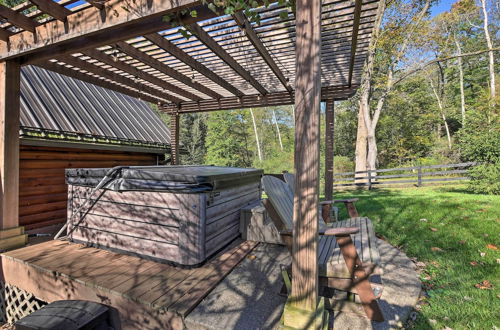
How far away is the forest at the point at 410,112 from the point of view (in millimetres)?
10859

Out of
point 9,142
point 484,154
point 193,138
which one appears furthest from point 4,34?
point 193,138

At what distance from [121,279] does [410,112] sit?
21509 mm

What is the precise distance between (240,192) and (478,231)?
12.7 ft

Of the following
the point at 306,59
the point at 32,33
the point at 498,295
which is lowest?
the point at 498,295

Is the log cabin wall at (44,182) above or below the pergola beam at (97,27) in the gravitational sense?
below

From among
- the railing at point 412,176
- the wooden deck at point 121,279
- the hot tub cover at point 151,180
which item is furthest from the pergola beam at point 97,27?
the railing at point 412,176

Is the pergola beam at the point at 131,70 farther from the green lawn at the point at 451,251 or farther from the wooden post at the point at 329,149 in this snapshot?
the green lawn at the point at 451,251

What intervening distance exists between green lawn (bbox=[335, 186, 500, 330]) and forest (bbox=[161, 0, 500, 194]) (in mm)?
3161

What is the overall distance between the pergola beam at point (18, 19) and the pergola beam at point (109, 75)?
2.72 feet

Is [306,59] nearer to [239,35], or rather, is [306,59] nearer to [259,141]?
[239,35]

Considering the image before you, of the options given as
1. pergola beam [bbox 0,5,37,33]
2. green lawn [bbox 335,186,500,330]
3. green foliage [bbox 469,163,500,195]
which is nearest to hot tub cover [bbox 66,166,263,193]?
pergola beam [bbox 0,5,37,33]

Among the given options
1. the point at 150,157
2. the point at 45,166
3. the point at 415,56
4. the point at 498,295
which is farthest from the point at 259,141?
the point at 498,295

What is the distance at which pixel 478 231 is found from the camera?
13.1ft

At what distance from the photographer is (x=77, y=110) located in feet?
18.6
